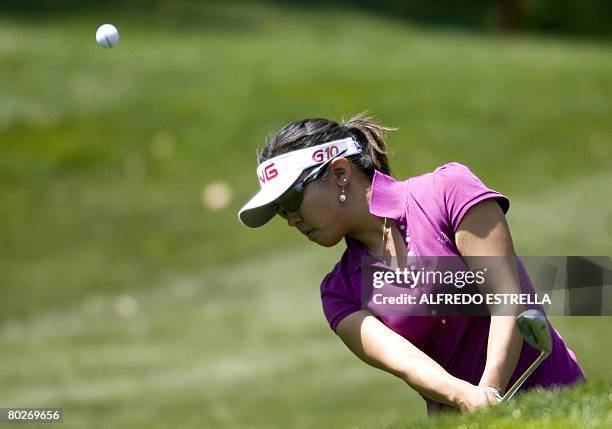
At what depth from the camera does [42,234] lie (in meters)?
18.8

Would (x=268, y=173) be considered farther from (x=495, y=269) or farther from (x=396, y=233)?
(x=495, y=269)

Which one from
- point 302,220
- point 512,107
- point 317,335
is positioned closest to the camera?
point 302,220

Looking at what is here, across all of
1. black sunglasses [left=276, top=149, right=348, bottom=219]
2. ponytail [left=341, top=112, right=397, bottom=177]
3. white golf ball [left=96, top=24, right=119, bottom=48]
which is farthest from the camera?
white golf ball [left=96, top=24, right=119, bottom=48]

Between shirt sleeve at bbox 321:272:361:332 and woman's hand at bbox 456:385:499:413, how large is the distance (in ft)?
1.76

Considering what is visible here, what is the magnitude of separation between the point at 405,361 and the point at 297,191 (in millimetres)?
A: 734

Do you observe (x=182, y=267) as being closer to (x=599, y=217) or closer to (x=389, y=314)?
(x=599, y=217)

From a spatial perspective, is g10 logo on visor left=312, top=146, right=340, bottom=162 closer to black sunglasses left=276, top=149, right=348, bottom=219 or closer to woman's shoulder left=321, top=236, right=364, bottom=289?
black sunglasses left=276, top=149, right=348, bottom=219

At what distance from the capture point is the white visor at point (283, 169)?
464 cm

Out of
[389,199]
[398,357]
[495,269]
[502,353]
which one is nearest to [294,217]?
[389,199]

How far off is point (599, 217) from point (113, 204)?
286 inches

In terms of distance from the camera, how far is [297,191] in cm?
464

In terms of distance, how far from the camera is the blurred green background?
13.7 meters

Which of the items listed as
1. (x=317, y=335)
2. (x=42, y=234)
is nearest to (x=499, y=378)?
(x=317, y=335)

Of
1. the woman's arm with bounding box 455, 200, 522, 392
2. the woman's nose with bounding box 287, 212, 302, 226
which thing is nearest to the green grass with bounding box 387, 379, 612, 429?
the woman's arm with bounding box 455, 200, 522, 392
